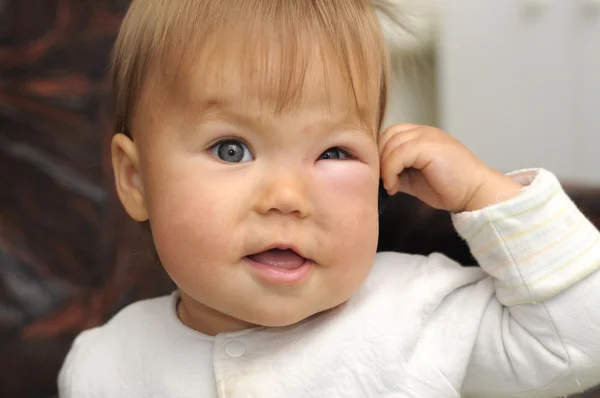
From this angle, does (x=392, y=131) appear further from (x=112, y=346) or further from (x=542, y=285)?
(x=112, y=346)

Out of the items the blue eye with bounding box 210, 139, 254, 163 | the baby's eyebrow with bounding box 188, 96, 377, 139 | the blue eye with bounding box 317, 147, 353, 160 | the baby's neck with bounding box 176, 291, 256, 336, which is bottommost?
the baby's neck with bounding box 176, 291, 256, 336

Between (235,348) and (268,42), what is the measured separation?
343 mm

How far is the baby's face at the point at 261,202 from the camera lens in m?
0.69

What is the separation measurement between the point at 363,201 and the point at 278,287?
0.42 feet

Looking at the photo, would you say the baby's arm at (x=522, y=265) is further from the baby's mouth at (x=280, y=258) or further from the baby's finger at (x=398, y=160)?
the baby's mouth at (x=280, y=258)

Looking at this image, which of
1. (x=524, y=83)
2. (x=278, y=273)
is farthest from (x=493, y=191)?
(x=524, y=83)

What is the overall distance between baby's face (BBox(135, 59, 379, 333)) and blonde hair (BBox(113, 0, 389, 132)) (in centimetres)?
2

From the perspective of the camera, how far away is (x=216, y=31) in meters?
0.71

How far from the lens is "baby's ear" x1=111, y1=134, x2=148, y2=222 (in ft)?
2.73

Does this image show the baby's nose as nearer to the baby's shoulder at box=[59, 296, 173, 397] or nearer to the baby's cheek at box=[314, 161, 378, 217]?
the baby's cheek at box=[314, 161, 378, 217]

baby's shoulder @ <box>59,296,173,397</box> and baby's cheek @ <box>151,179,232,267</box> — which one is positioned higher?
baby's cheek @ <box>151,179,232,267</box>

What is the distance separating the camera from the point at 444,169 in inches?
31.7

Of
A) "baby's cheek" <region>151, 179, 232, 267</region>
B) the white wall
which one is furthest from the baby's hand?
the white wall

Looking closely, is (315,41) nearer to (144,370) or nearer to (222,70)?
(222,70)
